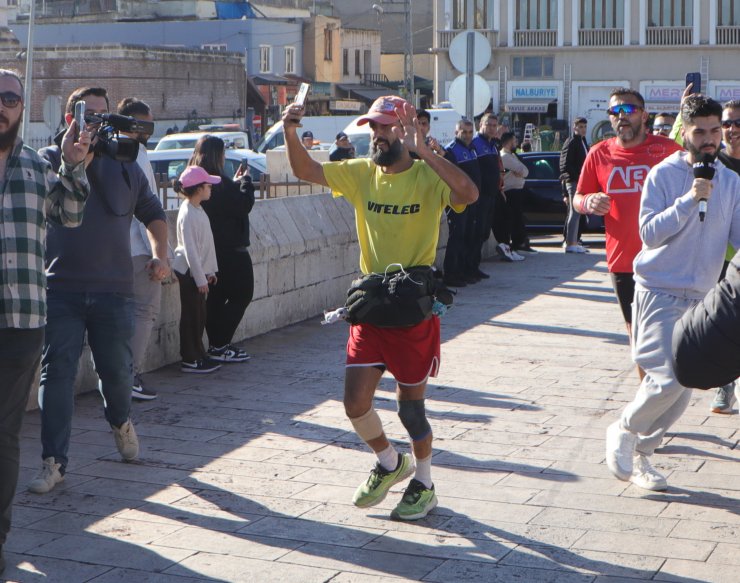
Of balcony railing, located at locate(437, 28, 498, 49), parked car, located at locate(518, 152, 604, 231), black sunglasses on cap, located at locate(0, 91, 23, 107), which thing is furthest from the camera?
balcony railing, located at locate(437, 28, 498, 49)

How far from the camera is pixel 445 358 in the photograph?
31.3ft

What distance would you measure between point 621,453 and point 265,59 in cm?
6227

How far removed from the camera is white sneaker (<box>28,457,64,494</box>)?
595 cm

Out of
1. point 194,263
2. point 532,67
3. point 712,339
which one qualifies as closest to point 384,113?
point 712,339

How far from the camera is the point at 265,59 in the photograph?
6650 cm

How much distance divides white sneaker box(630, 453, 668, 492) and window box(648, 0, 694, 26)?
53.1 meters

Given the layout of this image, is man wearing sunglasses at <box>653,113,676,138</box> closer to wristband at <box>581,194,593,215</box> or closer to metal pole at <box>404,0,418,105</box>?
wristband at <box>581,194,593,215</box>

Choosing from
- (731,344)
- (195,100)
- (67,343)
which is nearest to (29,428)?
(67,343)

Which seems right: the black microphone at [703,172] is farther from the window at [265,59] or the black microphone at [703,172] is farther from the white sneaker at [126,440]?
the window at [265,59]

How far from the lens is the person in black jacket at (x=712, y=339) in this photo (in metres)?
3.21

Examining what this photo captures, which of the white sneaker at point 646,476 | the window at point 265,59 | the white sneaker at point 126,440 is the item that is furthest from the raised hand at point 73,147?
the window at point 265,59

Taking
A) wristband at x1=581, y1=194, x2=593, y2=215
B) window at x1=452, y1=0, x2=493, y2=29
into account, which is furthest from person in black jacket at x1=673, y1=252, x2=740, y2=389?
window at x1=452, y1=0, x2=493, y2=29

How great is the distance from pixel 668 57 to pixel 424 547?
53.7 m

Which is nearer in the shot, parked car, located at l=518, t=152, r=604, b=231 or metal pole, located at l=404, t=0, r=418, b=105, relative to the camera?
parked car, located at l=518, t=152, r=604, b=231
